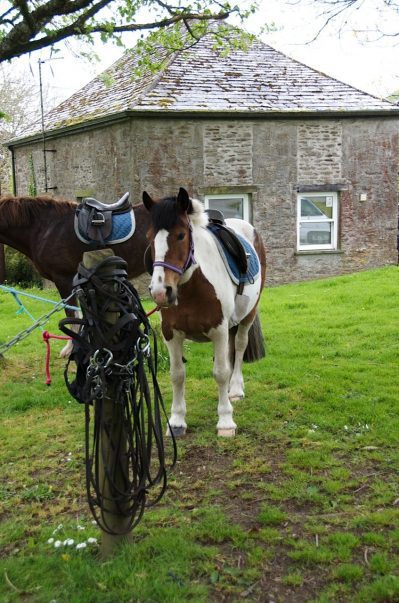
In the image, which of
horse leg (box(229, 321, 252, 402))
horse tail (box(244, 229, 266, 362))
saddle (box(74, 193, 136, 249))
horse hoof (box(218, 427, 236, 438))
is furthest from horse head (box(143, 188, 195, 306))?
saddle (box(74, 193, 136, 249))

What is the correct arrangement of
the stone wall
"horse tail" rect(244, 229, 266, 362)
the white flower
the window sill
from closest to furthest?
the white flower < "horse tail" rect(244, 229, 266, 362) < the stone wall < the window sill

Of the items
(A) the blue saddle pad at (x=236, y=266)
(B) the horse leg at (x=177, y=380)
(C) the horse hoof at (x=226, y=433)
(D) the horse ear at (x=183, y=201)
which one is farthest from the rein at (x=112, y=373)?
(A) the blue saddle pad at (x=236, y=266)

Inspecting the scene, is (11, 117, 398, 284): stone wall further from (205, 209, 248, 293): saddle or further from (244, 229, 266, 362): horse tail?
(205, 209, 248, 293): saddle

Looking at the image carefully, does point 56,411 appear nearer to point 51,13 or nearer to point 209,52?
point 51,13

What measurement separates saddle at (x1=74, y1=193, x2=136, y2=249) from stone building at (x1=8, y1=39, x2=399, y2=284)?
23.3 feet

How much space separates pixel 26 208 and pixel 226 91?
9.12 meters

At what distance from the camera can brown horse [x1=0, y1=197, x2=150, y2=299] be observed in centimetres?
710

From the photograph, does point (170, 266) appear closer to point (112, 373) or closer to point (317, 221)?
point (112, 373)

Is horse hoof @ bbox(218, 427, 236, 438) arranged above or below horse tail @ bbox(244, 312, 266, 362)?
below

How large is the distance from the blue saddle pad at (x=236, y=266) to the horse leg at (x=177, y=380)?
2.39ft

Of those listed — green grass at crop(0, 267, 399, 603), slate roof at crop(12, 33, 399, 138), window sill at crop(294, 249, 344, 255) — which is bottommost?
green grass at crop(0, 267, 399, 603)

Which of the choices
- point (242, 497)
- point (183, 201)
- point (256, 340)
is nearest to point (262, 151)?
point (256, 340)

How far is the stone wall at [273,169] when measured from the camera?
45.6 feet

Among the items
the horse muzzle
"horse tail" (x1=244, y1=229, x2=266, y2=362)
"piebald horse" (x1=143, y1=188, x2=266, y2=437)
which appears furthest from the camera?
"horse tail" (x1=244, y1=229, x2=266, y2=362)
